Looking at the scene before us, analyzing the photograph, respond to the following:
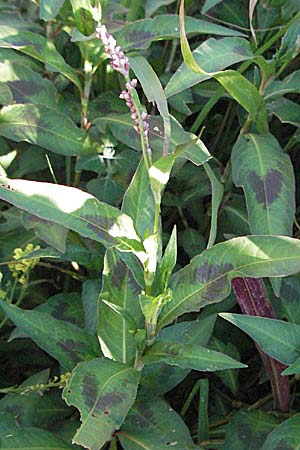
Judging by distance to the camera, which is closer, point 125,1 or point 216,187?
point 216,187

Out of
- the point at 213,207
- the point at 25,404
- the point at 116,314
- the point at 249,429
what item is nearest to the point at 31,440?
the point at 25,404

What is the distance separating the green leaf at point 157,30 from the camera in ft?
4.41

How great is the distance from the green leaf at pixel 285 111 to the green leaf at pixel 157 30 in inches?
6.6

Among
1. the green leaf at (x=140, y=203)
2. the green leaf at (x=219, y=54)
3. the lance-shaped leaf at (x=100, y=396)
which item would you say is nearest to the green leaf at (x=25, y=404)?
the lance-shaped leaf at (x=100, y=396)

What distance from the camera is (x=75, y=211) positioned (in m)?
1.01

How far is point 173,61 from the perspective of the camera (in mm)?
1691

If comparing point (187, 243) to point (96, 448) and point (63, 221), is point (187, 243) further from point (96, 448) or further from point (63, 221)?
point (96, 448)

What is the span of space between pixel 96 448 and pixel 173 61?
1051 millimetres

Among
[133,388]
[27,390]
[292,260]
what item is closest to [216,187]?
[292,260]

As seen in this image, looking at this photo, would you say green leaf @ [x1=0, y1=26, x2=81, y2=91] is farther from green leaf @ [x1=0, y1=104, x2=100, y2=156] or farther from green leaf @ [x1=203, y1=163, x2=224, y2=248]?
green leaf @ [x1=203, y1=163, x2=224, y2=248]

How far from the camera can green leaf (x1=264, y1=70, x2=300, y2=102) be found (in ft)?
4.30

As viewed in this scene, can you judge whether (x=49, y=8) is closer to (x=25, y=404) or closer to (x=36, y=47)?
(x=36, y=47)

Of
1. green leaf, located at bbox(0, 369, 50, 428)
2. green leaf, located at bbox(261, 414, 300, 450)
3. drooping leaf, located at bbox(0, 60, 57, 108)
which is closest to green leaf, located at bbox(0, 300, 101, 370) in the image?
green leaf, located at bbox(0, 369, 50, 428)

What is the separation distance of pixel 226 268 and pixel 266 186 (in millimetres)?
280
